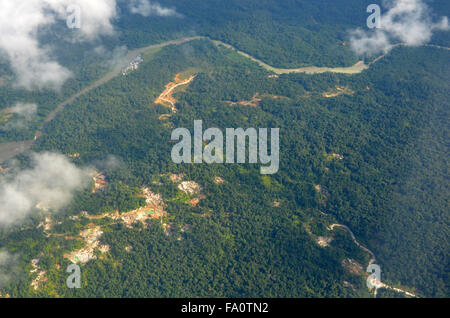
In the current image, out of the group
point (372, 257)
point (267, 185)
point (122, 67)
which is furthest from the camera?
point (122, 67)

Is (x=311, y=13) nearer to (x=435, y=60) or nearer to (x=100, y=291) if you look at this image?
(x=435, y=60)

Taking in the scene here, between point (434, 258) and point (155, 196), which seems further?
point (155, 196)

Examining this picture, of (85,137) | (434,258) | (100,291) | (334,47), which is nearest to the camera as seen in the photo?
(100,291)

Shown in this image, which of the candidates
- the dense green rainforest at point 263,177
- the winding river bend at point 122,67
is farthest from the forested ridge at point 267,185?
the winding river bend at point 122,67

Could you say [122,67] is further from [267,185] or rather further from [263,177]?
[267,185]

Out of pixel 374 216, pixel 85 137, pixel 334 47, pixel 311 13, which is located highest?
pixel 311 13

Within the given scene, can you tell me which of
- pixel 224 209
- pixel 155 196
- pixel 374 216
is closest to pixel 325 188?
pixel 374 216

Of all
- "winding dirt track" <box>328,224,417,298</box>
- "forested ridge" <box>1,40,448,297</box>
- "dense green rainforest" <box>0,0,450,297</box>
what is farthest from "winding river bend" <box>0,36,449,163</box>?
"winding dirt track" <box>328,224,417,298</box>

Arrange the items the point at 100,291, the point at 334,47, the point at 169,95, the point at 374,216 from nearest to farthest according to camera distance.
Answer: the point at 100,291
the point at 374,216
the point at 169,95
the point at 334,47

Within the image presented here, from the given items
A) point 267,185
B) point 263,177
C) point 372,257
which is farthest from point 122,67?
point 372,257
